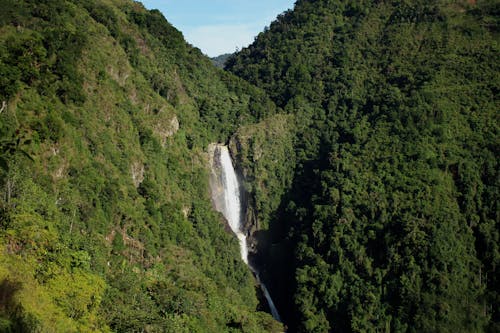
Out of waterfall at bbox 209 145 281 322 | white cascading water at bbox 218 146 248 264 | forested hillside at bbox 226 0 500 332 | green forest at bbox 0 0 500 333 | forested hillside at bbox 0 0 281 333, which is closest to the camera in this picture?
forested hillside at bbox 0 0 281 333

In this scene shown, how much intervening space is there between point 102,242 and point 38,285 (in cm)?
1101

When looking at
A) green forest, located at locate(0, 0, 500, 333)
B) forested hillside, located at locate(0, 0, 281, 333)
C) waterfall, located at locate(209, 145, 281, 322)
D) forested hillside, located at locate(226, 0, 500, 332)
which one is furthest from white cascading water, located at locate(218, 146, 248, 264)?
forested hillside, located at locate(0, 0, 281, 333)

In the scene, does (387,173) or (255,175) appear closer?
(387,173)

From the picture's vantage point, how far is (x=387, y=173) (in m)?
56.7

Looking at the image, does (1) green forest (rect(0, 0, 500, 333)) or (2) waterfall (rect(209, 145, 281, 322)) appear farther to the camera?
(2) waterfall (rect(209, 145, 281, 322))

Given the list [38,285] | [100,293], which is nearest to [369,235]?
[100,293]

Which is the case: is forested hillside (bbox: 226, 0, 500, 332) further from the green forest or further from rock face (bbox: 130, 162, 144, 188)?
rock face (bbox: 130, 162, 144, 188)

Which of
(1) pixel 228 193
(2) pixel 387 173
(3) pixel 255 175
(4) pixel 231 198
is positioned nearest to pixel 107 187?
(1) pixel 228 193

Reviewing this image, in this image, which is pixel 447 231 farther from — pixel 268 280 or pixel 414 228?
pixel 268 280

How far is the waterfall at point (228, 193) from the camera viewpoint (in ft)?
194

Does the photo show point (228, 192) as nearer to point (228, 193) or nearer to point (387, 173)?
point (228, 193)

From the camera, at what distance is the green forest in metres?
31.5

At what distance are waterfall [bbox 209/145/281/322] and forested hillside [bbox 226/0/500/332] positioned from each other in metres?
1.67

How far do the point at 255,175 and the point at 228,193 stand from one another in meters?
3.67
